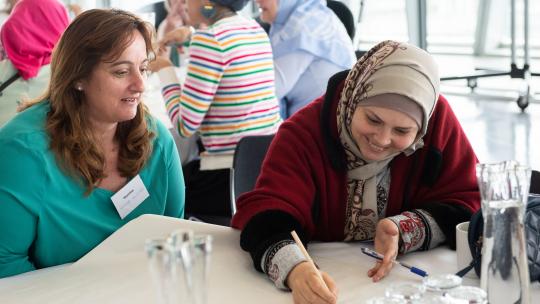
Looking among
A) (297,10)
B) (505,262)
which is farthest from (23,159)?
(297,10)

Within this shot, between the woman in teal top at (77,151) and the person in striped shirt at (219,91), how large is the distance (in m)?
0.91

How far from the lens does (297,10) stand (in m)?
3.91

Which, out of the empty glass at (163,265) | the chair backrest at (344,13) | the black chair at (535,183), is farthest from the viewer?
the chair backrest at (344,13)

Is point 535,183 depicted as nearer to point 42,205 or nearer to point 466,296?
point 466,296

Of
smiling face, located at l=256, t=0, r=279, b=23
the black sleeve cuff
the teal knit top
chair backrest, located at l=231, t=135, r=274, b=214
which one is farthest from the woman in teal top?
smiling face, located at l=256, t=0, r=279, b=23

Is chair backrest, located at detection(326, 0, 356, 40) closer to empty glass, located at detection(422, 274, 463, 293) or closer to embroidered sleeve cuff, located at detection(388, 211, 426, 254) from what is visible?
embroidered sleeve cuff, located at detection(388, 211, 426, 254)

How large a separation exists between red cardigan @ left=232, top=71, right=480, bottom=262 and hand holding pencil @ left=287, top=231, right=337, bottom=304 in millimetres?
287

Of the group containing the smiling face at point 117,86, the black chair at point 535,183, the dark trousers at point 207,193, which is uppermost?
the smiling face at point 117,86

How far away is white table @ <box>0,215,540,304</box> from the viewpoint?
155 centimetres

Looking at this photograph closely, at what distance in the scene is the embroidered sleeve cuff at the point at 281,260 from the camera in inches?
61.3

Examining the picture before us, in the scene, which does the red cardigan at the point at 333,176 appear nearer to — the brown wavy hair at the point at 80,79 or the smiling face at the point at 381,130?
the smiling face at the point at 381,130

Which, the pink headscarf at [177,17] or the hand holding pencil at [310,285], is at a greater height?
the pink headscarf at [177,17]

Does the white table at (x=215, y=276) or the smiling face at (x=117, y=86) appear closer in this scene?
the white table at (x=215, y=276)

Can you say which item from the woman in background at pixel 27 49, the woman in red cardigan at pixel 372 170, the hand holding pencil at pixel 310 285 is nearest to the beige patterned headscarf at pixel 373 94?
the woman in red cardigan at pixel 372 170
